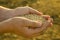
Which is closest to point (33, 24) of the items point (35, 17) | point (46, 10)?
point (35, 17)

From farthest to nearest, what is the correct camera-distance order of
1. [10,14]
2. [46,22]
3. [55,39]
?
[55,39]
[10,14]
[46,22]

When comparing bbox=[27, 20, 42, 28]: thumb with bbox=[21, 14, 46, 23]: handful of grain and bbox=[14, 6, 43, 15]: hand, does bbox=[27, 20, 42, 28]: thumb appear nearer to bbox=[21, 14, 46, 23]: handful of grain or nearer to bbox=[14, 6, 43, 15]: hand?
bbox=[21, 14, 46, 23]: handful of grain

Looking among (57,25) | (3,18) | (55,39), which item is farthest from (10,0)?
(3,18)

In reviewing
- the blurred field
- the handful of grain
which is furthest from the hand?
the blurred field

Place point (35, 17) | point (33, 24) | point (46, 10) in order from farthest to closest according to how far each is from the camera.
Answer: point (46, 10)
point (35, 17)
point (33, 24)

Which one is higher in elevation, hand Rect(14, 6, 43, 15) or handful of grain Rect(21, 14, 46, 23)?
hand Rect(14, 6, 43, 15)

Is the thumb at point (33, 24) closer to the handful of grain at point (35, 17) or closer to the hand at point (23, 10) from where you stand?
the handful of grain at point (35, 17)

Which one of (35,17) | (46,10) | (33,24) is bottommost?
(33,24)

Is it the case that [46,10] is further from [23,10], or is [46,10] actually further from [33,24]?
[33,24]

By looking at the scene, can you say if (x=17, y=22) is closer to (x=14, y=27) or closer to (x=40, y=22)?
(x=14, y=27)
